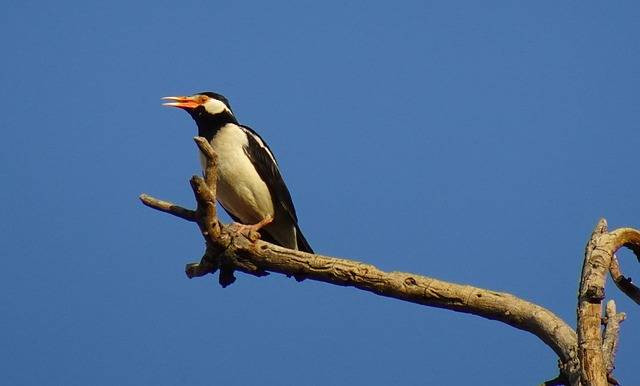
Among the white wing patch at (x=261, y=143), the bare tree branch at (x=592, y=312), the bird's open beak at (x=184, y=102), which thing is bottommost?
the bare tree branch at (x=592, y=312)

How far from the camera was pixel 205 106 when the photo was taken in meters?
8.59

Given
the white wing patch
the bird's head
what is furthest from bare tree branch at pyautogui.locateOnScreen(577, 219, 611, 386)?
the bird's head

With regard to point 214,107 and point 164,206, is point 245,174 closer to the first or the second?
point 214,107

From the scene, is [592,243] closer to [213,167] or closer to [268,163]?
[213,167]

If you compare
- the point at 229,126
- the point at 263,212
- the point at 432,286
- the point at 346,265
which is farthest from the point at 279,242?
the point at 432,286

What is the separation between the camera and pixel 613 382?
4.61 m

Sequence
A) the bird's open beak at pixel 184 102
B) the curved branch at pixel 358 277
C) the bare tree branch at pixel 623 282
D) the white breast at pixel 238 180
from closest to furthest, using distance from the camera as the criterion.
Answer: the curved branch at pixel 358 277 < the bare tree branch at pixel 623 282 < the white breast at pixel 238 180 < the bird's open beak at pixel 184 102

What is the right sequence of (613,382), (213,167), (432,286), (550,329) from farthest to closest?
(213,167), (432,286), (550,329), (613,382)

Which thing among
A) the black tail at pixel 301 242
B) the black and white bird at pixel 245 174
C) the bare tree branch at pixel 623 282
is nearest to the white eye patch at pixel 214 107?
the black and white bird at pixel 245 174

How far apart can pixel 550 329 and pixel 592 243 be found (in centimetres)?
52

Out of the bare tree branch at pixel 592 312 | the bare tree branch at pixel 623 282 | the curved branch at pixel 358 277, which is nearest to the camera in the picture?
the bare tree branch at pixel 592 312

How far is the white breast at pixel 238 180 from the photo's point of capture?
8.10 m

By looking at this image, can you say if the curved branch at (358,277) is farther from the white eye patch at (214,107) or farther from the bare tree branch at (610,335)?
the white eye patch at (214,107)

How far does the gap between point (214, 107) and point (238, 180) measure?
0.88 m
